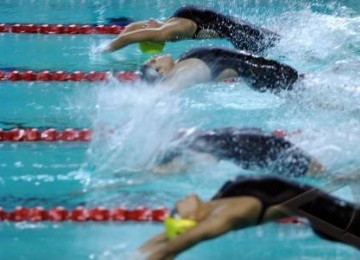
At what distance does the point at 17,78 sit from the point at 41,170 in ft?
4.46

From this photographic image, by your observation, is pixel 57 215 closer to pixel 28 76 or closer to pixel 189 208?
pixel 189 208

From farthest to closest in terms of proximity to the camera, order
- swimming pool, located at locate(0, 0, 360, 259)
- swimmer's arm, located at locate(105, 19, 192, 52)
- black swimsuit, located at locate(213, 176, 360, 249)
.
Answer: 1. swimmer's arm, located at locate(105, 19, 192, 52)
2. swimming pool, located at locate(0, 0, 360, 259)
3. black swimsuit, located at locate(213, 176, 360, 249)

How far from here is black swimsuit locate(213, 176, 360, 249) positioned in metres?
2.52

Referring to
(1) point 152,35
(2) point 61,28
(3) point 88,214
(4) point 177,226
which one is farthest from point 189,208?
(2) point 61,28

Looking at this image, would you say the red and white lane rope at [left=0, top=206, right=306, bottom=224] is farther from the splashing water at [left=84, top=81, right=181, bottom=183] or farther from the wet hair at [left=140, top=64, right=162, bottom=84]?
the wet hair at [left=140, top=64, right=162, bottom=84]

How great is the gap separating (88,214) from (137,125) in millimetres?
617

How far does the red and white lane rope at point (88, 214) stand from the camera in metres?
3.16

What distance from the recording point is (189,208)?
246 cm

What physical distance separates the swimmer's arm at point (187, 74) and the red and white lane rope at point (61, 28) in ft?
6.31

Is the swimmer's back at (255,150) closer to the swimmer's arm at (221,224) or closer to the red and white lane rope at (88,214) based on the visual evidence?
the red and white lane rope at (88,214)

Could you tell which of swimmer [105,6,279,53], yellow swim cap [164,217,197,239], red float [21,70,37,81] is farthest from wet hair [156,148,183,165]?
red float [21,70,37,81]

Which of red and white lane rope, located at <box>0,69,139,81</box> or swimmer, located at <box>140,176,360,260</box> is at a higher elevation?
swimmer, located at <box>140,176,360,260</box>

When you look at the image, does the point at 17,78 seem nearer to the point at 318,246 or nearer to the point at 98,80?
the point at 98,80

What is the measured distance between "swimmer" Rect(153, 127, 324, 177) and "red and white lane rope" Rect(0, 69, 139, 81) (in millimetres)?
1728
